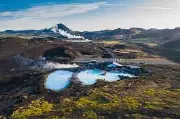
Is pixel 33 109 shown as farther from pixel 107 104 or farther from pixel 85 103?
pixel 107 104

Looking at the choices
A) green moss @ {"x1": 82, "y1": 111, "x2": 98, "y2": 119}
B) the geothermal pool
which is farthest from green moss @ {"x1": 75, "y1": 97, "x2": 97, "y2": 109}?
the geothermal pool

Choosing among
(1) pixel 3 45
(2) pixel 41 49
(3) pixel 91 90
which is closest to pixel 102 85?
(3) pixel 91 90

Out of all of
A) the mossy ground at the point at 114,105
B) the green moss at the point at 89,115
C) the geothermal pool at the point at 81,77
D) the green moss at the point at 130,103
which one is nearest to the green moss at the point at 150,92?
the mossy ground at the point at 114,105

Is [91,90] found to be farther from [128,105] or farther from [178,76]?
[178,76]

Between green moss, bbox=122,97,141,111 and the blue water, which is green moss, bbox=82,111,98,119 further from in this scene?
the blue water

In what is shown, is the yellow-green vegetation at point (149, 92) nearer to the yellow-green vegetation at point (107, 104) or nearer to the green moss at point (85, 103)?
the yellow-green vegetation at point (107, 104)

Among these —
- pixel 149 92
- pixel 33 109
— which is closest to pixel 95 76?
pixel 149 92
